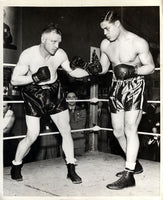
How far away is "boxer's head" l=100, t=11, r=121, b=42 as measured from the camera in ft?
5.53

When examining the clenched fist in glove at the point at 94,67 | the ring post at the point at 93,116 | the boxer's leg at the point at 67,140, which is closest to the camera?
the boxer's leg at the point at 67,140

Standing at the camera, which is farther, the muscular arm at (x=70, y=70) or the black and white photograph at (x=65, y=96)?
the muscular arm at (x=70, y=70)

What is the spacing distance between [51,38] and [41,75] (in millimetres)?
216

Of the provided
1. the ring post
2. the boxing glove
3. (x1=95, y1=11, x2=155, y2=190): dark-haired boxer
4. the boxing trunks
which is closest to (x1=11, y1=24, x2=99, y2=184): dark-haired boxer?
the boxing trunks

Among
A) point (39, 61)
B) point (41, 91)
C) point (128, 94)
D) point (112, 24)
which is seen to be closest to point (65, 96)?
point (41, 91)

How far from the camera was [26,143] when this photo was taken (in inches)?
67.4

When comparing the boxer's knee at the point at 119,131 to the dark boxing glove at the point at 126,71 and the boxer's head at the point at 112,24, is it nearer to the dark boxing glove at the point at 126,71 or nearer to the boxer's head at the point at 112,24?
the dark boxing glove at the point at 126,71

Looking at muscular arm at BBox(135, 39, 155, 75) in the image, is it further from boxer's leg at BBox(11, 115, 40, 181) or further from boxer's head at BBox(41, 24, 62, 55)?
boxer's leg at BBox(11, 115, 40, 181)

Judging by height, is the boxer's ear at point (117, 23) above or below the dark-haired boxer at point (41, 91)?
above

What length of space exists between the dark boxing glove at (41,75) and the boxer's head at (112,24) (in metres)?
0.41

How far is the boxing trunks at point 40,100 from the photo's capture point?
5.67 ft

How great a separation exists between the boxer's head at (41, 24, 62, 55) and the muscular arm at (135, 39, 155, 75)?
433mm

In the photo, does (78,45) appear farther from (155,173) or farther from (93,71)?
(155,173)

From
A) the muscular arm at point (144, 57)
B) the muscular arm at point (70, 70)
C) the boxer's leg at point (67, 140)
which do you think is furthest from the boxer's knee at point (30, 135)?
the muscular arm at point (144, 57)
